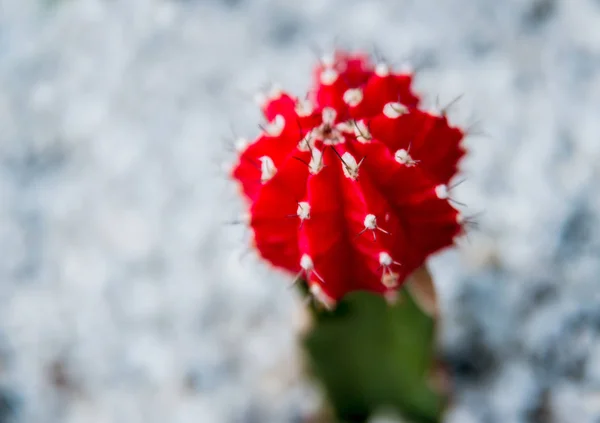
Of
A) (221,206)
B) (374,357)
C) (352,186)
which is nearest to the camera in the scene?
(352,186)

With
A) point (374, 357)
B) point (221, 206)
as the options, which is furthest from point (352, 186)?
point (221, 206)

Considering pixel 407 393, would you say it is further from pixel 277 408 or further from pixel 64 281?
pixel 64 281

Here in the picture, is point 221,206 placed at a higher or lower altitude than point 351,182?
lower

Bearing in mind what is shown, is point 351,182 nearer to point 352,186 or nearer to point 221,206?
point 352,186

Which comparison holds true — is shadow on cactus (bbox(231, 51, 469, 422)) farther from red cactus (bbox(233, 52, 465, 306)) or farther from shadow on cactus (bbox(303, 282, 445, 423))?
shadow on cactus (bbox(303, 282, 445, 423))

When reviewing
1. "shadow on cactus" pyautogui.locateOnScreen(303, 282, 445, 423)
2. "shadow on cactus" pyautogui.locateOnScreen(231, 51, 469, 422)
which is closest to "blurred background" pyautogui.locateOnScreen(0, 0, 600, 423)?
"shadow on cactus" pyautogui.locateOnScreen(303, 282, 445, 423)

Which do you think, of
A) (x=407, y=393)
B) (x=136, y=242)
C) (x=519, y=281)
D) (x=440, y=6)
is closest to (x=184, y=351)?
(x=136, y=242)
